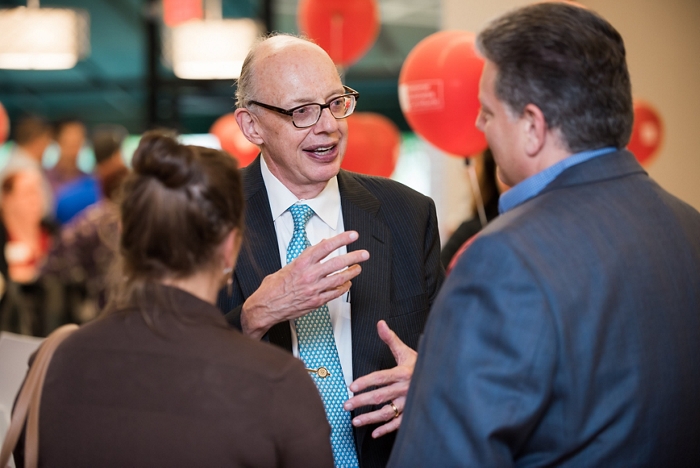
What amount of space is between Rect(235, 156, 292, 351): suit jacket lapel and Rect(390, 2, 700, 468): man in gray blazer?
0.66 m

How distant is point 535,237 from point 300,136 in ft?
2.92

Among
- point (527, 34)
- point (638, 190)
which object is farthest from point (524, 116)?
point (638, 190)

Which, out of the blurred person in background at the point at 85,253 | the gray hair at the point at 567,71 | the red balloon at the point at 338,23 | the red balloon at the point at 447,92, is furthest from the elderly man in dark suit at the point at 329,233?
the red balloon at the point at 338,23

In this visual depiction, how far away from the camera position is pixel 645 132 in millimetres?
4750

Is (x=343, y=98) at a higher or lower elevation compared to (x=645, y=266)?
higher

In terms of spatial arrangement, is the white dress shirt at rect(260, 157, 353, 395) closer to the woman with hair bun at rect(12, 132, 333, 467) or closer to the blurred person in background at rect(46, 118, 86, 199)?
the woman with hair bun at rect(12, 132, 333, 467)

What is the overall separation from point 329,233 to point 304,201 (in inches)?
4.2

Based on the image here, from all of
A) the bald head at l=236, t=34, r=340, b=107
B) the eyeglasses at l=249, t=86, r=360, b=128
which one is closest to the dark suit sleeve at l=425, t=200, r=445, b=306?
the eyeglasses at l=249, t=86, r=360, b=128

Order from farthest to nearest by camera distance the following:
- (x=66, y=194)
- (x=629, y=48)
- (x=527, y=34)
Result: (x=66, y=194) → (x=629, y=48) → (x=527, y=34)

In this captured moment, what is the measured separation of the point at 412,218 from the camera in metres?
2.09

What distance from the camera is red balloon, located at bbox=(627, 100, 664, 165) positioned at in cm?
472

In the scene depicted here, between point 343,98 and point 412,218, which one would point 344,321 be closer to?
point 412,218

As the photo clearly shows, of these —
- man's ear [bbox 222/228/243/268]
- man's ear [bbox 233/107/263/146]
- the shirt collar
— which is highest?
man's ear [bbox 233/107/263/146]

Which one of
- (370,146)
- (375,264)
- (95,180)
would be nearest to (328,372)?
(375,264)
